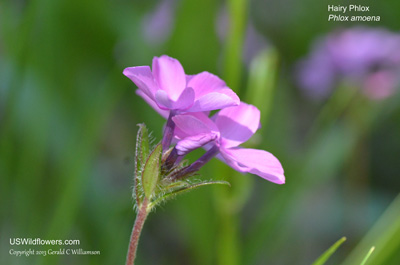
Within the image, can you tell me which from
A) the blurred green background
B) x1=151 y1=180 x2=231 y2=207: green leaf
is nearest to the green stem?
x1=151 y1=180 x2=231 y2=207: green leaf

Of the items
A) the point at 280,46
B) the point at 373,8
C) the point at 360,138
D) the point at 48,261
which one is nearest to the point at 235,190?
the point at 48,261

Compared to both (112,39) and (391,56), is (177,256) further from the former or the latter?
(391,56)

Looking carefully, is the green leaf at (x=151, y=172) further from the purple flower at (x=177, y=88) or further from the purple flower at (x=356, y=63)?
the purple flower at (x=356, y=63)

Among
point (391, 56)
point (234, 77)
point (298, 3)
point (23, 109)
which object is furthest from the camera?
point (298, 3)

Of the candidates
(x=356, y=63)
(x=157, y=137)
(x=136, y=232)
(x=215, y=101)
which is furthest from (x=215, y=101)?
(x=356, y=63)

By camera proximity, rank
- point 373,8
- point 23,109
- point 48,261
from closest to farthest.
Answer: point 48,261, point 23,109, point 373,8

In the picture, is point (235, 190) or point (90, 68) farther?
point (90, 68)

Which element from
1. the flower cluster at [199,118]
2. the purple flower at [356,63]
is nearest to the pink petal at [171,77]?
the flower cluster at [199,118]
